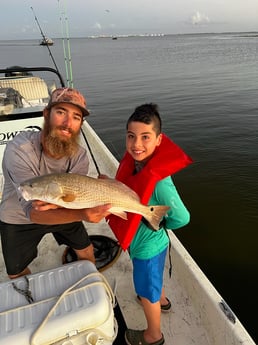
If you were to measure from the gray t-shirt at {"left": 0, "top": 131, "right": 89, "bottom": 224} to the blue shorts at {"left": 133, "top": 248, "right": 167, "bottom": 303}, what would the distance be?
41.8 inches

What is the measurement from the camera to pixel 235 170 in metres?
8.28

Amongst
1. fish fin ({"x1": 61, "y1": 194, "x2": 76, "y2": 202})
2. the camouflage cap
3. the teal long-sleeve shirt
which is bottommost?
the teal long-sleeve shirt

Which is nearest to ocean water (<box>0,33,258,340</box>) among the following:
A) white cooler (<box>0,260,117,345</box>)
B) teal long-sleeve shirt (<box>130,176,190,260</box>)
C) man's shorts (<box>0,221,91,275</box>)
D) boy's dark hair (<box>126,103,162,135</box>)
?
teal long-sleeve shirt (<box>130,176,190,260</box>)

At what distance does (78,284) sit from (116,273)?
143 centimetres

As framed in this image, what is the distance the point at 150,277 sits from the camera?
2344 millimetres

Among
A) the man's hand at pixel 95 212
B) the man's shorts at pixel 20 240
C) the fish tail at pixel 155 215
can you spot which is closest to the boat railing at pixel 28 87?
the man's shorts at pixel 20 240

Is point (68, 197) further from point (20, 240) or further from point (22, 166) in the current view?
point (20, 240)

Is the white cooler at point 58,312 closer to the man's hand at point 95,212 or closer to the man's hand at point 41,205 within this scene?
the man's hand at point 95,212

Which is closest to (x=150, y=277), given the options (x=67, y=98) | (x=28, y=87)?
(x=67, y=98)

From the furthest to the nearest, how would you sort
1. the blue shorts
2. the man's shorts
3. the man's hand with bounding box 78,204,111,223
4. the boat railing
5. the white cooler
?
the boat railing
the man's shorts
the blue shorts
the man's hand with bounding box 78,204,111,223
the white cooler

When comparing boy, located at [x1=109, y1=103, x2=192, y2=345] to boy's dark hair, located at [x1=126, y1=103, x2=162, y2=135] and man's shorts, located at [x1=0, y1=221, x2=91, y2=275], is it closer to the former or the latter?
boy's dark hair, located at [x1=126, y1=103, x2=162, y2=135]

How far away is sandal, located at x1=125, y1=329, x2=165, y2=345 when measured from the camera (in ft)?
8.45

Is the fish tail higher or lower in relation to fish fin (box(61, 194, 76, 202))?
lower

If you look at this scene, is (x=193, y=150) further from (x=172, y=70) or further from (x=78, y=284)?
(x=172, y=70)
